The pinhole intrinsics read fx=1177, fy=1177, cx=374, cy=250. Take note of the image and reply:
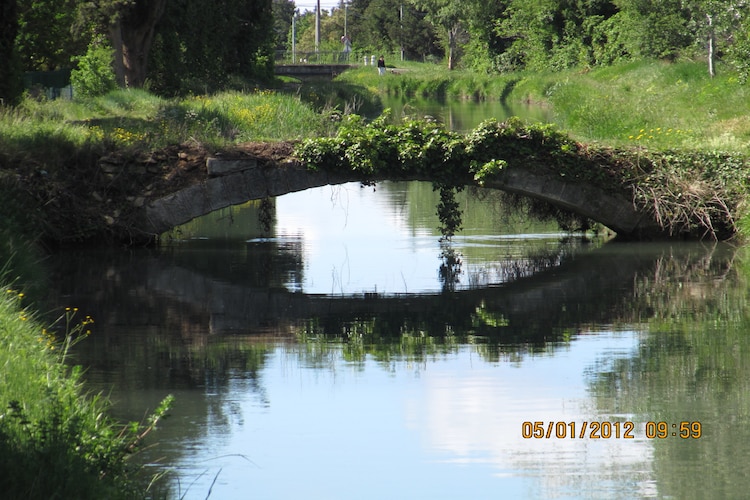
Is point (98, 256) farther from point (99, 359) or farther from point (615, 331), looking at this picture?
point (615, 331)

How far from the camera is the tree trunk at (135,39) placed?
1403 inches

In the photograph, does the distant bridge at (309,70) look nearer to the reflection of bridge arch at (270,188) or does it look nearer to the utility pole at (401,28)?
the utility pole at (401,28)

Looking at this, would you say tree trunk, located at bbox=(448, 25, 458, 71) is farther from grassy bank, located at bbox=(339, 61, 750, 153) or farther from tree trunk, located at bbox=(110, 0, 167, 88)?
tree trunk, located at bbox=(110, 0, 167, 88)

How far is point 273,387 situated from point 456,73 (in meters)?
61.8

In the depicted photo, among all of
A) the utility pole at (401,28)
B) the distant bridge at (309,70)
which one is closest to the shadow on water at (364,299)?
the distant bridge at (309,70)

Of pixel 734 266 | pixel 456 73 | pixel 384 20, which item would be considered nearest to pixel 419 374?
pixel 734 266

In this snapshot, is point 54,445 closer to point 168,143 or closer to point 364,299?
point 364,299

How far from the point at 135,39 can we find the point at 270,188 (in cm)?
2184

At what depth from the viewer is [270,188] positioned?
643 inches

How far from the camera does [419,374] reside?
1002 cm
